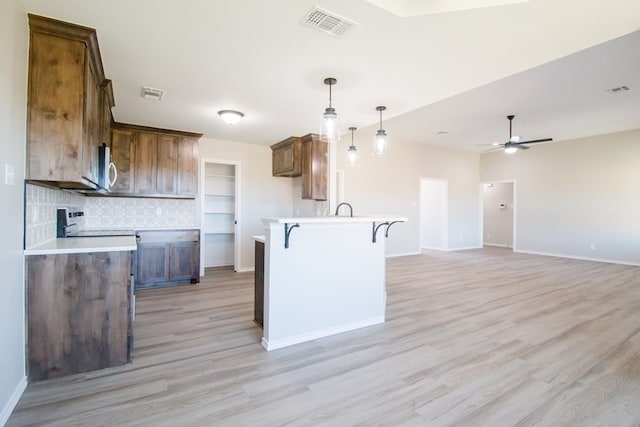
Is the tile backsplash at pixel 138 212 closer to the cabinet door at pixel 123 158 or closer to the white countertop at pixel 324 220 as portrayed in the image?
the cabinet door at pixel 123 158

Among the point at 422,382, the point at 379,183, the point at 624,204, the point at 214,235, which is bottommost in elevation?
the point at 422,382

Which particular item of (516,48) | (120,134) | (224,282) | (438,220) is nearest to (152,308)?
(224,282)

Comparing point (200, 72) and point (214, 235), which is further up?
point (200, 72)

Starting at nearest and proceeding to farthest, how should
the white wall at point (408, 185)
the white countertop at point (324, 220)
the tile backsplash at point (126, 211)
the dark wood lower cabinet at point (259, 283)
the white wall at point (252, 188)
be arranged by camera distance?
the white countertop at point (324, 220) < the dark wood lower cabinet at point (259, 283) < the tile backsplash at point (126, 211) < the white wall at point (252, 188) < the white wall at point (408, 185)

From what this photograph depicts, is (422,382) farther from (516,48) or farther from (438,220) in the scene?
(438,220)

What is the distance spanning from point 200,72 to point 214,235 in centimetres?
404

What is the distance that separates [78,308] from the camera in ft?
7.23

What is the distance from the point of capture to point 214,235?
6340 millimetres

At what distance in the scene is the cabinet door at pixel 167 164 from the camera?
4.86m

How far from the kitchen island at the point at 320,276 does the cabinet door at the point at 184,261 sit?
8.89 feet

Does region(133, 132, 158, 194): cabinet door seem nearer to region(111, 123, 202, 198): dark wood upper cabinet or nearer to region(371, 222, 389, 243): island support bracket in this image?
region(111, 123, 202, 198): dark wood upper cabinet

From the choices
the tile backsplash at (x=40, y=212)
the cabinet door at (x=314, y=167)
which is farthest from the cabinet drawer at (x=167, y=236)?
the cabinet door at (x=314, y=167)

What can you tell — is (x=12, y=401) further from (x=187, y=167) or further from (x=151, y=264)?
(x=187, y=167)

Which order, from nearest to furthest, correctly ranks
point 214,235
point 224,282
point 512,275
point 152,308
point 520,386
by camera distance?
point 520,386, point 152,308, point 224,282, point 512,275, point 214,235
